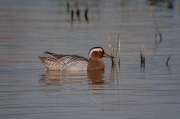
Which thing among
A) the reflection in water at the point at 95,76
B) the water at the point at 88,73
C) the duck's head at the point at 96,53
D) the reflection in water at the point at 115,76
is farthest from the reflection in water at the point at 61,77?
the duck's head at the point at 96,53

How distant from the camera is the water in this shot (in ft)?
32.1

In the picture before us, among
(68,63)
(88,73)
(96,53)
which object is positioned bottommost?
(88,73)

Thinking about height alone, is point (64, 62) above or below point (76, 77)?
above

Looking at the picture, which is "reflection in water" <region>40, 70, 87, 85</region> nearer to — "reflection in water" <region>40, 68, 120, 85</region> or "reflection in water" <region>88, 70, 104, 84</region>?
"reflection in water" <region>40, 68, 120, 85</region>

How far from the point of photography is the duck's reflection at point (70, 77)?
1262cm

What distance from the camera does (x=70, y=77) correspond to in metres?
13.3

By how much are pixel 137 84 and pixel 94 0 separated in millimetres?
21525

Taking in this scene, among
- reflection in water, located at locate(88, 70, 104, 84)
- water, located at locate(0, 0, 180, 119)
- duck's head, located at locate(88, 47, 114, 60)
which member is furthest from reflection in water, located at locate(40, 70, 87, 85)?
duck's head, located at locate(88, 47, 114, 60)

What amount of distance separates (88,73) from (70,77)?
95 centimetres

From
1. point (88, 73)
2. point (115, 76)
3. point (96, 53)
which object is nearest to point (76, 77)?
point (115, 76)

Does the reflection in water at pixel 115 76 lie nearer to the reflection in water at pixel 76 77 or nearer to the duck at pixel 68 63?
the reflection in water at pixel 76 77

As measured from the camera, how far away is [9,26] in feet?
73.5

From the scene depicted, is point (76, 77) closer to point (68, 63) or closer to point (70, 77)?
point (70, 77)

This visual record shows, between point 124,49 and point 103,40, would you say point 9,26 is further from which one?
point 124,49
